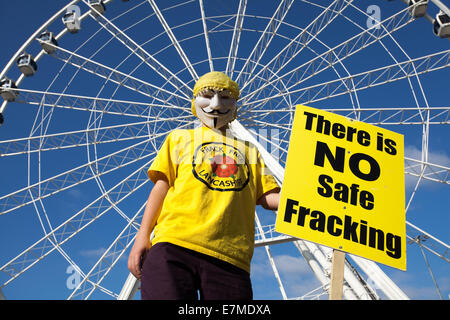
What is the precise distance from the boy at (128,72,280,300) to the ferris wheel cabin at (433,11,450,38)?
41.7 ft

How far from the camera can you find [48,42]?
→ 14930 mm

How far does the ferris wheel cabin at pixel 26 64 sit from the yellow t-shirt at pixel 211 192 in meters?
14.8

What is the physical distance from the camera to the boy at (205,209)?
2055mm

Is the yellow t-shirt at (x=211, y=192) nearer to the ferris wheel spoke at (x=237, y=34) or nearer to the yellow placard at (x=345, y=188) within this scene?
the yellow placard at (x=345, y=188)

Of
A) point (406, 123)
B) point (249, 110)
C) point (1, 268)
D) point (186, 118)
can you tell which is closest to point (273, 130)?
point (249, 110)

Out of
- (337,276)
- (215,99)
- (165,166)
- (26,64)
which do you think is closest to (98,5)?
(26,64)

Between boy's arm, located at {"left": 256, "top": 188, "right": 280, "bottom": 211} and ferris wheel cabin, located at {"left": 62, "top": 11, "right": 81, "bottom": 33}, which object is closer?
boy's arm, located at {"left": 256, "top": 188, "right": 280, "bottom": 211}

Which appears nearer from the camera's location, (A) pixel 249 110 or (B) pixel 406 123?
(B) pixel 406 123

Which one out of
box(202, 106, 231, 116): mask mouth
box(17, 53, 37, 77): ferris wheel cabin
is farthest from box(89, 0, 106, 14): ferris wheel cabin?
box(202, 106, 231, 116): mask mouth

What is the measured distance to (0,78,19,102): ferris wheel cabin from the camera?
14227 mm

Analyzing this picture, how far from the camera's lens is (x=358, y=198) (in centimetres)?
264

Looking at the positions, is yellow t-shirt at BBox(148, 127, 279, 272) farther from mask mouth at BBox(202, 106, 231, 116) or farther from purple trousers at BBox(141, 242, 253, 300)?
mask mouth at BBox(202, 106, 231, 116)
